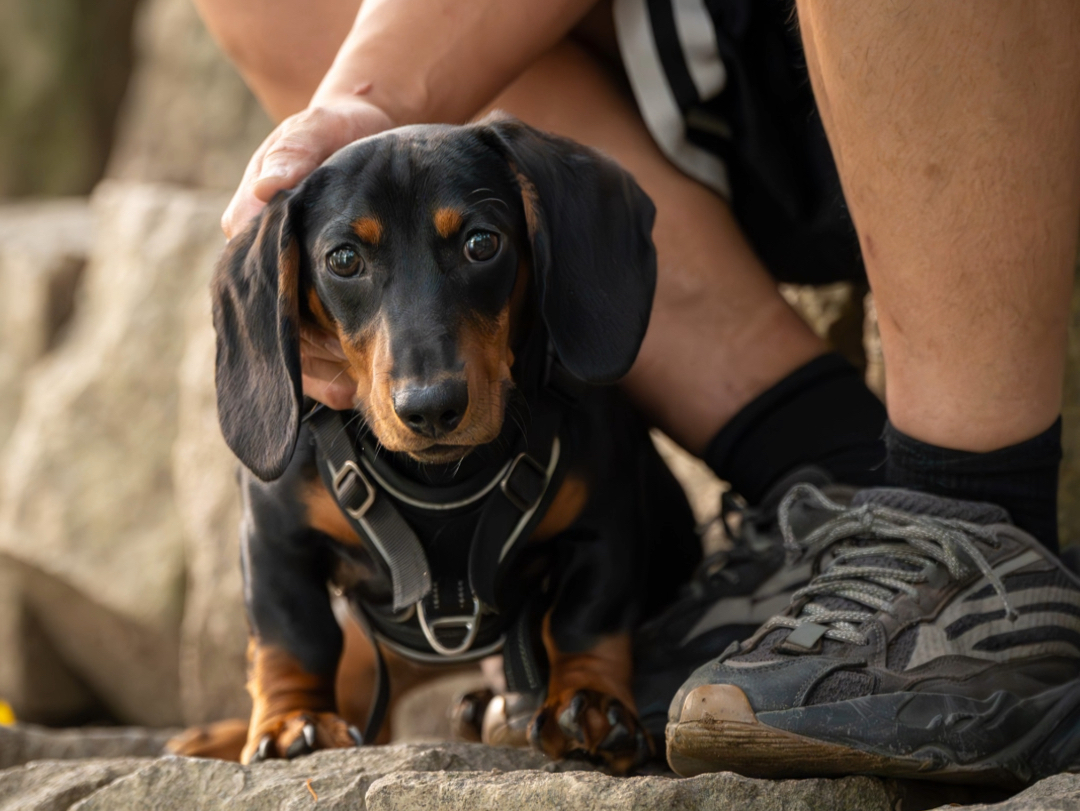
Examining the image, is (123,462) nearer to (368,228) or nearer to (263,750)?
(263,750)

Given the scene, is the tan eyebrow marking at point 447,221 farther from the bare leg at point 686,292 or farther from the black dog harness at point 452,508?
the bare leg at point 686,292

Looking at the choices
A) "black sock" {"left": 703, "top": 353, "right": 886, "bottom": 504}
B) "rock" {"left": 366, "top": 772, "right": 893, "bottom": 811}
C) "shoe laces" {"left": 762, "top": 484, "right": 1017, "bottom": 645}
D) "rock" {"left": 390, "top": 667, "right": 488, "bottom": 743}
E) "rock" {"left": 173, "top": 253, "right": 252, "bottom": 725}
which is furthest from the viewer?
"rock" {"left": 173, "top": 253, "right": 252, "bottom": 725}

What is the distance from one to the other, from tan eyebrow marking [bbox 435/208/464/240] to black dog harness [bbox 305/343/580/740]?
32 cm

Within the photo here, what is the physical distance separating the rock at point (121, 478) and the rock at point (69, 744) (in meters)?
1.50

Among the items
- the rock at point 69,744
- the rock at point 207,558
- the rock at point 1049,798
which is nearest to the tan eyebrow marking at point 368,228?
the rock at point 1049,798

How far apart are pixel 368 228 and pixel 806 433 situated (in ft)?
3.16

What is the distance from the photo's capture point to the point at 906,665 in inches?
61.9

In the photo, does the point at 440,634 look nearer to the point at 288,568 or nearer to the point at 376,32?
the point at 288,568

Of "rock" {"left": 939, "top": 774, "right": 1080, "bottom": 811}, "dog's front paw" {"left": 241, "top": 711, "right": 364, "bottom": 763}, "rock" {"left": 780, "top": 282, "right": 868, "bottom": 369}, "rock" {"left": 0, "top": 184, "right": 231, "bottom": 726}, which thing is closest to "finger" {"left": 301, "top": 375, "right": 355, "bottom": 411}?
"dog's front paw" {"left": 241, "top": 711, "right": 364, "bottom": 763}

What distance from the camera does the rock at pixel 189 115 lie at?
522cm

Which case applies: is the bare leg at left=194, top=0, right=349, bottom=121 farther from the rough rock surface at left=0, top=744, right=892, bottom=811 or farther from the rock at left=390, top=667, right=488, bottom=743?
the rock at left=390, top=667, right=488, bottom=743

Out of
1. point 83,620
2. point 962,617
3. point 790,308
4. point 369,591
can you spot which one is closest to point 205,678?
point 83,620

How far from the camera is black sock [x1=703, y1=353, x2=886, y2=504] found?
86.5 inches

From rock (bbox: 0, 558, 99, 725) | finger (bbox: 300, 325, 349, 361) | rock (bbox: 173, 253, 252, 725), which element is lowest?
rock (bbox: 0, 558, 99, 725)
